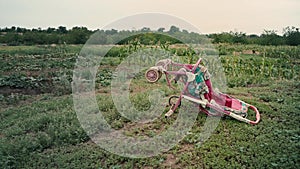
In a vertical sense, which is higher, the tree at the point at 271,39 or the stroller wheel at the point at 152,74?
the tree at the point at 271,39

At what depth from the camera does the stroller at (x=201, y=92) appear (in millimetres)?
5305

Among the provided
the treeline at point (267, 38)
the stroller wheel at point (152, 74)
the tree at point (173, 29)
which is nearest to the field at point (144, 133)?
the stroller wheel at point (152, 74)

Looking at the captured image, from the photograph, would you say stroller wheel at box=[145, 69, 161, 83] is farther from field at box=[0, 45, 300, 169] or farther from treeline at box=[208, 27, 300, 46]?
treeline at box=[208, 27, 300, 46]

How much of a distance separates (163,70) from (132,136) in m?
1.09

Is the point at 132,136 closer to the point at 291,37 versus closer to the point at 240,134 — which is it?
the point at 240,134

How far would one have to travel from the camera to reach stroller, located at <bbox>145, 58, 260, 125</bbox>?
5.30 metres

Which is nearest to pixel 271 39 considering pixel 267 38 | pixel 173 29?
pixel 267 38

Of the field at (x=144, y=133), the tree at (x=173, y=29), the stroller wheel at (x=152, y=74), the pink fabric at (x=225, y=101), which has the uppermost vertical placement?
the tree at (x=173, y=29)

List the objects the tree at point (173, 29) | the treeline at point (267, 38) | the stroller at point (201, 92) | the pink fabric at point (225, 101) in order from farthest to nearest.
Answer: the treeline at point (267, 38) < the tree at point (173, 29) < the pink fabric at point (225, 101) < the stroller at point (201, 92)

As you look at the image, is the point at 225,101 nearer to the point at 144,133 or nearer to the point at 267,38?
the point at 144,133

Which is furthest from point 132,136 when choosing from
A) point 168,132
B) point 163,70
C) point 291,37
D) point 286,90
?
point 291,37

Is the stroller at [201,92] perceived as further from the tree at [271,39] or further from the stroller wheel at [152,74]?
the tree at [271,39]

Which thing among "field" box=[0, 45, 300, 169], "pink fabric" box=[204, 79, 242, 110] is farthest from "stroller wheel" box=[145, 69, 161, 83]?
"pink fabric" box=[204, 79, 242, 110]

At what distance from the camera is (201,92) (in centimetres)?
536
